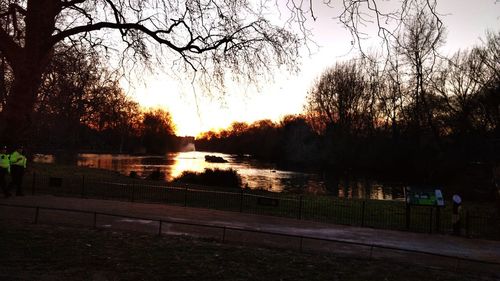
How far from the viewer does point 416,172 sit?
5244 centimetres

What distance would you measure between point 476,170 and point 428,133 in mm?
10123

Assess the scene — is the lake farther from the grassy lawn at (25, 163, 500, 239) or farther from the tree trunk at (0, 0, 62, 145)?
the tree trunk at (0, 0, 62, 145)

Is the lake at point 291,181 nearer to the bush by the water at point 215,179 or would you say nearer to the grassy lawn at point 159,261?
the bush by the water at point 215,179

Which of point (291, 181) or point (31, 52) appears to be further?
point (291, 181)

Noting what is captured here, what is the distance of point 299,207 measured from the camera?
15.8 m

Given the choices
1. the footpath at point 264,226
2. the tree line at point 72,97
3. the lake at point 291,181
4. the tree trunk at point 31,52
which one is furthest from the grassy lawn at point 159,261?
the lake at point 291,181

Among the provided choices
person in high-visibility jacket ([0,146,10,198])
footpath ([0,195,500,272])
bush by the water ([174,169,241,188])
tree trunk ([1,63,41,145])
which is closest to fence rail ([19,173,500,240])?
footpath ([0,195,500,272])

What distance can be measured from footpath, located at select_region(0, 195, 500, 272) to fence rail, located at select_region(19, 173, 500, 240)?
1.08 m

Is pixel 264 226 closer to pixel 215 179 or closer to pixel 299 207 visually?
pixel 299 207

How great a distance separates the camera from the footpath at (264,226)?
11258mm

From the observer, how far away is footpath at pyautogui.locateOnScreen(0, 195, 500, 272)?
11.3m

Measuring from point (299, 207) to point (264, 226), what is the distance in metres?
2.83

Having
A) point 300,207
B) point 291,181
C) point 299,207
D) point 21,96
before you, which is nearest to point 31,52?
point 21,96

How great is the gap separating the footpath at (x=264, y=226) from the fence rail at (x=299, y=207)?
1083mm
